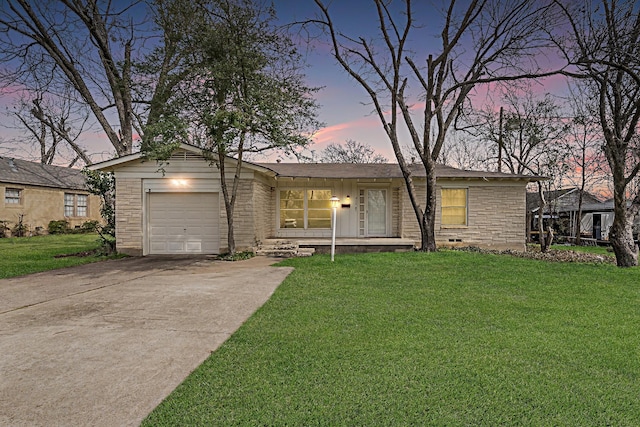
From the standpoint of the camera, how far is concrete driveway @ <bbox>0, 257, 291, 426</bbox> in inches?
101

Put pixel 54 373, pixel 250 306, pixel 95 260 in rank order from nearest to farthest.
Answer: pixel 54 373 < pixel 250 306 < pixel 95 260

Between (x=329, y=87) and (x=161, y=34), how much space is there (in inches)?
244

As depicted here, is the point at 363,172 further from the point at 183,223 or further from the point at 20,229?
the point at 20,229

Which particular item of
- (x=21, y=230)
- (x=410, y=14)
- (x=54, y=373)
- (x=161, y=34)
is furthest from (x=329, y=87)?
(x=21, y=230)

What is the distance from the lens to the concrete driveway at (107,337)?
2.57 metres

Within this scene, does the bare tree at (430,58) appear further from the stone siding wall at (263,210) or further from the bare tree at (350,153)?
the bare tree at (350,153)

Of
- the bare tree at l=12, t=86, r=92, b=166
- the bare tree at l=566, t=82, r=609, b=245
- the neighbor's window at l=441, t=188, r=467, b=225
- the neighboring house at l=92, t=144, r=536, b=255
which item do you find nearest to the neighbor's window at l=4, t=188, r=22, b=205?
the bare tree at l=12, t=86, r=92, b=166

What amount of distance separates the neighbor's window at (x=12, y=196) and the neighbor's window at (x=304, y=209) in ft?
55.9

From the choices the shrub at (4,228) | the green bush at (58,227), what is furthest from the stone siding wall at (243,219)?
the green bush at (58,227)

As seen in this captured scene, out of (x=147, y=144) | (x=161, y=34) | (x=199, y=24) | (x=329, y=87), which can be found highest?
(x=161, y=34)

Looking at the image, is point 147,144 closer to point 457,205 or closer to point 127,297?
point 127,297

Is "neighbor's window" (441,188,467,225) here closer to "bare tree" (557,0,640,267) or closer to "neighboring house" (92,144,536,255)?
"neighboring house" (92,144,536,255)

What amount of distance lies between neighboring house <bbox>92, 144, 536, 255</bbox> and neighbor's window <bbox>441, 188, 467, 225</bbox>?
0.04m

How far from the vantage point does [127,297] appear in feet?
19.1
